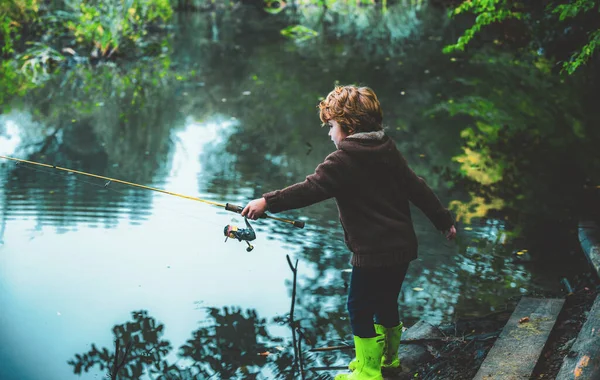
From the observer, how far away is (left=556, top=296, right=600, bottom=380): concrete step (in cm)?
319

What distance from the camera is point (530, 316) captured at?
425 centimetres

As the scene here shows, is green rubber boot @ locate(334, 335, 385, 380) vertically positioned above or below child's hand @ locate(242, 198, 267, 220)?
below

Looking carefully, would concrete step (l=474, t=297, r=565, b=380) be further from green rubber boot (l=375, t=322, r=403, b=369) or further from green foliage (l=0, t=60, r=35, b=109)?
green foliage (l=0, t=60, r=35, b=109)

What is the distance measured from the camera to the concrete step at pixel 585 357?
10.5 feet

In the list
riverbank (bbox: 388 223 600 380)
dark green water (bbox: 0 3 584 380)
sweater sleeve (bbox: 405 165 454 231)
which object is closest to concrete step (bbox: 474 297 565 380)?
riverbank (bbox: 388 223 600 380)

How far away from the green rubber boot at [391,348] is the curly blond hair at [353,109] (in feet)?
3.27

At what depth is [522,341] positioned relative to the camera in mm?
3908

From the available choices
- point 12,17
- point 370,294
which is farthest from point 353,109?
point 12,17

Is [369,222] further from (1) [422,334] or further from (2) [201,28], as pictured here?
(2) [201,28]

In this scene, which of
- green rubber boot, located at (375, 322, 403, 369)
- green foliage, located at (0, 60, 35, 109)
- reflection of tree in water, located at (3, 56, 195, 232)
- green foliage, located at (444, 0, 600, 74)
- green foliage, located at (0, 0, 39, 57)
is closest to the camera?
green rubber boot, located at (375, 322, 403, 369)

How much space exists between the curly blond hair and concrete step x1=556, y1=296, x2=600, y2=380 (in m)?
1.35

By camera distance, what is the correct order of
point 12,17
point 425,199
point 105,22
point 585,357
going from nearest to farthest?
point 585,357 → point 425,199 → point 105,22 → point 12,17

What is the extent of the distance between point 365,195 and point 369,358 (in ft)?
2.55

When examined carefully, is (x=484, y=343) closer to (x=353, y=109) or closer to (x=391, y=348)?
(x=391, y=348)
